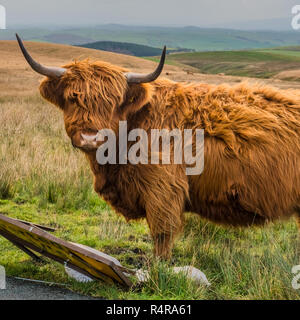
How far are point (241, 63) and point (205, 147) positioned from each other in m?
43.8

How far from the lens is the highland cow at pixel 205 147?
10.1 feet

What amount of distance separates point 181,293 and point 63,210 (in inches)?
94.7

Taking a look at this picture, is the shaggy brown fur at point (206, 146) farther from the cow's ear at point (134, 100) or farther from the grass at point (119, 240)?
the grass at point (119, 240)

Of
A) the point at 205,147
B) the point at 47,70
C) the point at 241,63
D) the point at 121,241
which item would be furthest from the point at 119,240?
the point at 241,63

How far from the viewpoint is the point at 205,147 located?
3137mm

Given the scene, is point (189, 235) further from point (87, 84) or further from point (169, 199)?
point (87, 84)

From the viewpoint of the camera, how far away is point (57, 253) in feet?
9.55

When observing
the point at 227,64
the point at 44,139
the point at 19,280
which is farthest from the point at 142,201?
the point at 227,64

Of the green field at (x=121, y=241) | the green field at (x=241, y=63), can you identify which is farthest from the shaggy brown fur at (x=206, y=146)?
the green field at (x=241, y=63)

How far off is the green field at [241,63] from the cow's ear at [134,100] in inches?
1278

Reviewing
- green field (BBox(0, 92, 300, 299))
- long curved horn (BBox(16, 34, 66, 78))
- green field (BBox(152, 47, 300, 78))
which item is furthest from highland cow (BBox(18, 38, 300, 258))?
green field (BBox(152, 47, 300, 78))

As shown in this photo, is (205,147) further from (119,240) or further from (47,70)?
(119,240)

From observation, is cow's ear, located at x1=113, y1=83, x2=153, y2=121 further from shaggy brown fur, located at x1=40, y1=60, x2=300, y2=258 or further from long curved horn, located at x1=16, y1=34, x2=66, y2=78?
long curved horn, located at x1=16, y1=34, x2=66, y2=78

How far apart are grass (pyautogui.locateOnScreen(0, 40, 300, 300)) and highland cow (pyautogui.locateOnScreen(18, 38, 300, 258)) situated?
13.9 inches
